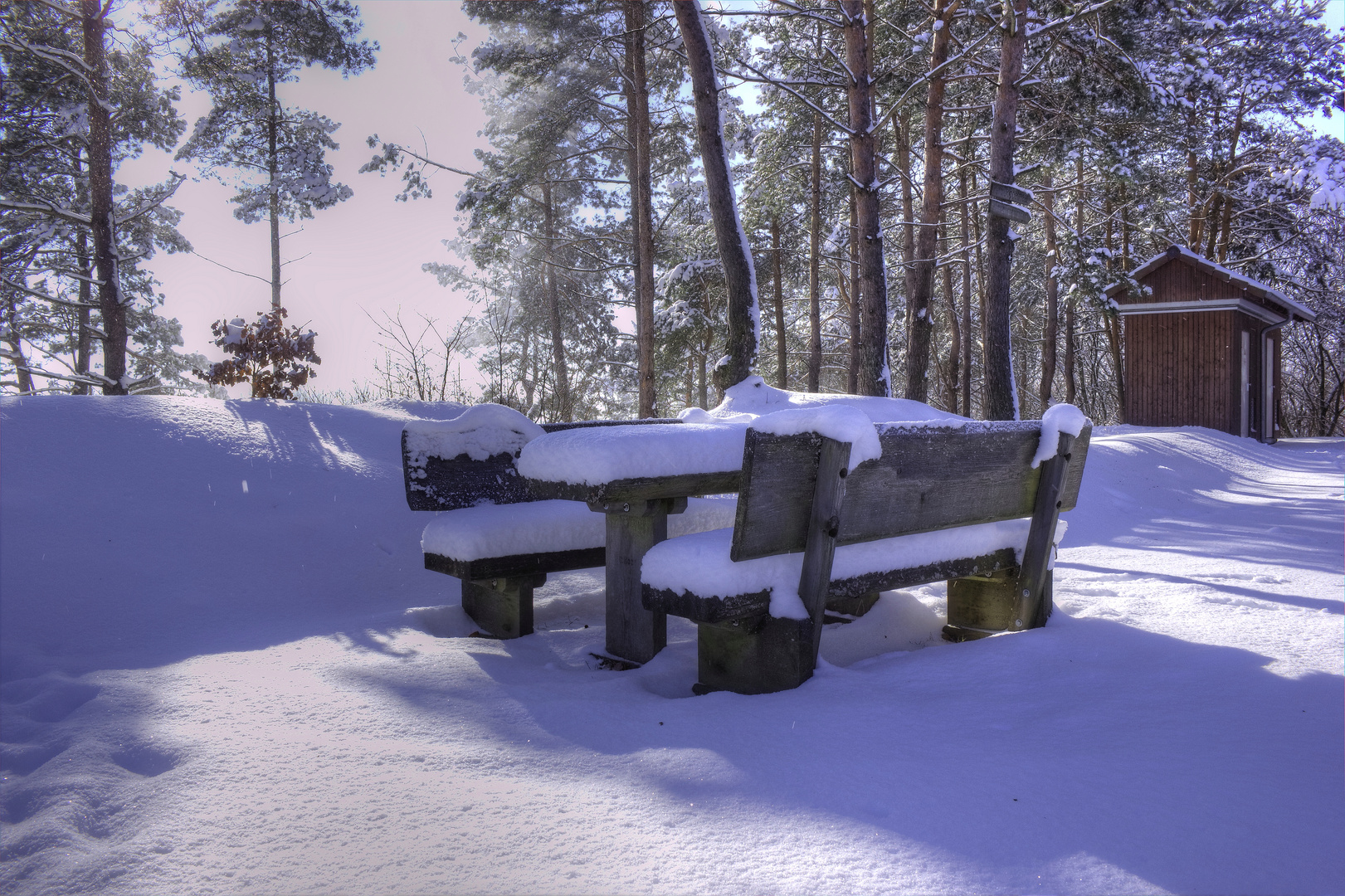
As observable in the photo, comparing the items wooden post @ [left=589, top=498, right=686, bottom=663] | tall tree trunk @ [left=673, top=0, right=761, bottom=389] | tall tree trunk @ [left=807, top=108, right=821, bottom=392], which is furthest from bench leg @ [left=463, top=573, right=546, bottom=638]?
tall tree trunk @ [left=807, top=108, right=821, bottom=392]

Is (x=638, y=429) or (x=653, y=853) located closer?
(x=653, y=853)

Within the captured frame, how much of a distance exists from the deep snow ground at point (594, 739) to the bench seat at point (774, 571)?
30 cm

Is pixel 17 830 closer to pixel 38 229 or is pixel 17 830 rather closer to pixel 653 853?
pixel 653 853

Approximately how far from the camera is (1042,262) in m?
27.1

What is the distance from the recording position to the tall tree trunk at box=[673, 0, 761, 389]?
24.9 feet

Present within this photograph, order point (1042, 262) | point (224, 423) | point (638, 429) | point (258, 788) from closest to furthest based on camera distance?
point (258, 788) → point (638, 429) → point (224, 423) → point (1042, 262)

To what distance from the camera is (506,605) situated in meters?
3.77

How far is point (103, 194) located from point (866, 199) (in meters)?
11.6

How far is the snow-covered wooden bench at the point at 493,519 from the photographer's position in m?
3.59

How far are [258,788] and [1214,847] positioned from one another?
2.18 m

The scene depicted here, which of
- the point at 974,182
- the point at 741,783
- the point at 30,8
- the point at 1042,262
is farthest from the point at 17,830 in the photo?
the point at 1042,262

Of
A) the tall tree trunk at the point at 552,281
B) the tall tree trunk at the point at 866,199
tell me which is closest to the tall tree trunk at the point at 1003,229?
the tall tree trunk at the point at 866,199

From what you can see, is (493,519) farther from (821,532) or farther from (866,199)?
(866,199)

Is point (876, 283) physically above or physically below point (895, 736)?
above
